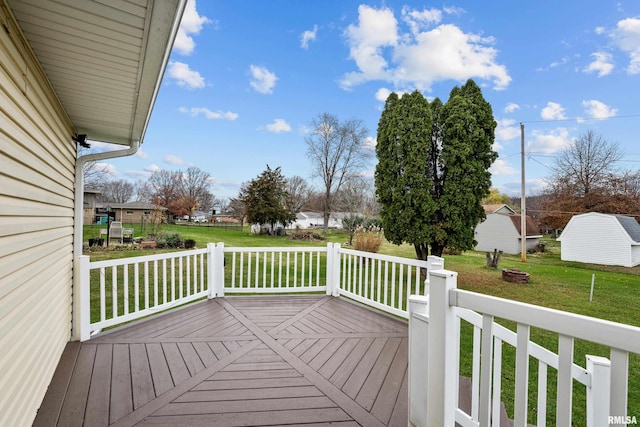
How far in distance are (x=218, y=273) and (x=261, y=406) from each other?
269 cm

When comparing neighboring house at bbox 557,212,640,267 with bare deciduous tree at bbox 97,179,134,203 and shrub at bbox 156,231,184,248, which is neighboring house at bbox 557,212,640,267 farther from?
bare deciduous tree at bbox 97,179,134,203

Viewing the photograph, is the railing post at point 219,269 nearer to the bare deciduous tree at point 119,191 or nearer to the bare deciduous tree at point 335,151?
the bare deciduous tree at point 335,151

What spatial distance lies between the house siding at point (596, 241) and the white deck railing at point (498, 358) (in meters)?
15.0

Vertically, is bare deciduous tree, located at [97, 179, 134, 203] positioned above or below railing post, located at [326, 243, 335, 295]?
above

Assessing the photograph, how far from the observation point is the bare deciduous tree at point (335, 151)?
2255 cm

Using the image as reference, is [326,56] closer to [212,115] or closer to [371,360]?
[212,115]

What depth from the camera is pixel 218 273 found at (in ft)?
14.5

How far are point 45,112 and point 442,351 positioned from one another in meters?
2.86

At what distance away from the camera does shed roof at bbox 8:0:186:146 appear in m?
1.22

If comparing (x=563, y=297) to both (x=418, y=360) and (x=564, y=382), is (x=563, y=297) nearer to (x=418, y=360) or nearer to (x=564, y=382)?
(x=418, y=360)

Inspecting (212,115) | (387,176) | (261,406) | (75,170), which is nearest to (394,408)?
(261,406)

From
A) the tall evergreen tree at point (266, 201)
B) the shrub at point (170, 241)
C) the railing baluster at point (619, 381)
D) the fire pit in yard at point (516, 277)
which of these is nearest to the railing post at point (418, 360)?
the railing baluster at point (619, 381)

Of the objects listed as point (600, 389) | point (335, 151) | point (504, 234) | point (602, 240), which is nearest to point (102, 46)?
point (600, 389)

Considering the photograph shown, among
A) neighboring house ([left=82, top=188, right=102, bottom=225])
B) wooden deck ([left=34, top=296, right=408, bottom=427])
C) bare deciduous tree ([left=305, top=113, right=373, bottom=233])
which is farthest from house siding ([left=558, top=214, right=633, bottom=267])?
neighboring house ([left=82, top=188, right=102, bottom=225])
